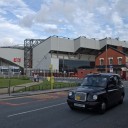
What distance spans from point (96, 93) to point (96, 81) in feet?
5.35

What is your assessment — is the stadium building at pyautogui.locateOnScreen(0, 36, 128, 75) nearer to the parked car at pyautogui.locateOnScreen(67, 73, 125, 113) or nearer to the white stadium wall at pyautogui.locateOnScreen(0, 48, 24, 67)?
the white stadium wall at pyautogui.locateOnScreen(0, 48, 24, 67)

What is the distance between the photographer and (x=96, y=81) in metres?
14.5

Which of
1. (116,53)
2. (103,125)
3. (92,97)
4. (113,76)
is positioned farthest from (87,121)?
(116,53)

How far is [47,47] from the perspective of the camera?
4277 inches

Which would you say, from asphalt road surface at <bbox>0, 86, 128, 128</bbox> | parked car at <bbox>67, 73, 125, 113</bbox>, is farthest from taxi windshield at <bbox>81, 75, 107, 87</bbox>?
asphalt road surface at <bbox>0, 86, 128, 128</bbox>

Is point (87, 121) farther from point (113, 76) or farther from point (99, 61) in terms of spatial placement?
point (99, 61)

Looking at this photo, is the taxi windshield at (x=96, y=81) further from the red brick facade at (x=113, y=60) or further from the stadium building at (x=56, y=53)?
the stadium building at (x=56, y=53)

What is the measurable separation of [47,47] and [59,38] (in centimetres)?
558

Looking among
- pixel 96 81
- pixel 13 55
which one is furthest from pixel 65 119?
pixel 13 55

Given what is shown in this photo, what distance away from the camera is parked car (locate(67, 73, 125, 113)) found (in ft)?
42.0

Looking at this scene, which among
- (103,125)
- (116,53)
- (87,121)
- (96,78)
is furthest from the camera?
(116,53)

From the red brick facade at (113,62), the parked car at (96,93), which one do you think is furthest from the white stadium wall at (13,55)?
the parked car at (96,93)

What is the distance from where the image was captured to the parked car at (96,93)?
1280cm

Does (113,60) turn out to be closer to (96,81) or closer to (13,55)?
(13,55)
